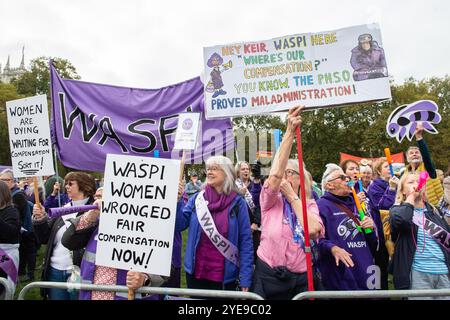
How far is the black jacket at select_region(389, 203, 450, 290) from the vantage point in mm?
3649

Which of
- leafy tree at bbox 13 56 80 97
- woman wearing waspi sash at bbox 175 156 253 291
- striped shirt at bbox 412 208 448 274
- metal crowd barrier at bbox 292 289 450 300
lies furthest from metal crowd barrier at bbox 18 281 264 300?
leafy tree at bbox 13 56 80 97

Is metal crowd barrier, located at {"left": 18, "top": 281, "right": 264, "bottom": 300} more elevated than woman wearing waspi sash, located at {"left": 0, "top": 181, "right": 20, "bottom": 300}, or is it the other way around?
woman wearing waspi sash, located at {"left": 0, "top": 181, "right": 20, "bottom": 300}

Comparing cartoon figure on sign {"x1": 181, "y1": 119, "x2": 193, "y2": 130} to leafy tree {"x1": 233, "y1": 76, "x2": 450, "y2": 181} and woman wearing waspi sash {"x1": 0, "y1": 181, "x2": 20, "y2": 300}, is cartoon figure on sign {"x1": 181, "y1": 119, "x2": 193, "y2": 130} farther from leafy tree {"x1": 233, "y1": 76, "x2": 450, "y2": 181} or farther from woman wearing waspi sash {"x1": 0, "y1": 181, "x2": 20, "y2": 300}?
leafy tree {"x1": 233, "y1": 76, "x2": 450, "y2": 181}

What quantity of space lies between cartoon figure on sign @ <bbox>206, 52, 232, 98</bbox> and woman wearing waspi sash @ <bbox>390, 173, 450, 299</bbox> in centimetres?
201

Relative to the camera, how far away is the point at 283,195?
3.44 meters

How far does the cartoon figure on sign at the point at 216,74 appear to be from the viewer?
348cm

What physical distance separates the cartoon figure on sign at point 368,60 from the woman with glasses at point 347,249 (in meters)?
1.20

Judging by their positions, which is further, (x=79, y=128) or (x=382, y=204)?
(x=79, y=128)

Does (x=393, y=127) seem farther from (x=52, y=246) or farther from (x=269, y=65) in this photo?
(x=52, y=246)

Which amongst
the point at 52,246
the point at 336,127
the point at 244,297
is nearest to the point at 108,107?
the point at 52,246

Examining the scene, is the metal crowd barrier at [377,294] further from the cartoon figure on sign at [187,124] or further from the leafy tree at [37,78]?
the leafy tree at [37,78]
